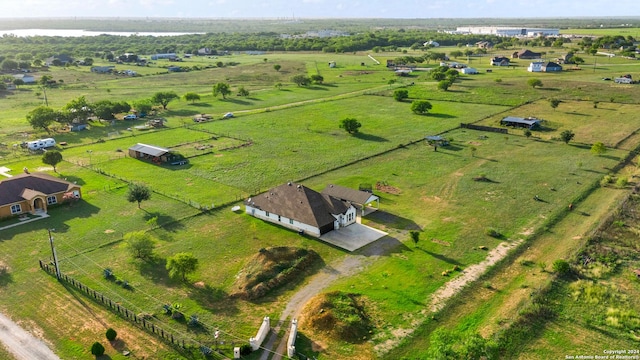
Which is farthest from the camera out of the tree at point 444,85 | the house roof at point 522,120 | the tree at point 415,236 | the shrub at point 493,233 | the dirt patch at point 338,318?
the tree at point 444,85

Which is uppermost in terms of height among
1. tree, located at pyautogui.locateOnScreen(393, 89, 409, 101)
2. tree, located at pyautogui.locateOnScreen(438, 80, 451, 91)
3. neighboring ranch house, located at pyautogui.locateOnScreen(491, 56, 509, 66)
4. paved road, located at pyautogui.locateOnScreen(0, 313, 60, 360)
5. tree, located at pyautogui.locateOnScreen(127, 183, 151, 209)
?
neighboring ranch house, located at pyautogui.locateOnScreen(491, 56, 509, 66)

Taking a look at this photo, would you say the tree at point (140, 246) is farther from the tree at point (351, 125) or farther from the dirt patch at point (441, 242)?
the tree at point (351, 125)

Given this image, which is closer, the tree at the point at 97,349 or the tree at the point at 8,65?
the tree at the point at 97,349

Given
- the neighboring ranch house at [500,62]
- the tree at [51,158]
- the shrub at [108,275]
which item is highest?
the neighboring ranch house at [500,62]

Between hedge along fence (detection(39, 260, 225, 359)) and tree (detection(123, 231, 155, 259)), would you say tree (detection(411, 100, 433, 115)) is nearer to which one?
tree (detection(123, 231, 155, 259))

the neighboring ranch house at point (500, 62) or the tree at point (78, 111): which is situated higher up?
the neighboring ranch house at point (500, 62)

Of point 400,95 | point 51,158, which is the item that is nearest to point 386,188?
point 51,158

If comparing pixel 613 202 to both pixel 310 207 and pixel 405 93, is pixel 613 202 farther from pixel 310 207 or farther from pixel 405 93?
pixel 405 93

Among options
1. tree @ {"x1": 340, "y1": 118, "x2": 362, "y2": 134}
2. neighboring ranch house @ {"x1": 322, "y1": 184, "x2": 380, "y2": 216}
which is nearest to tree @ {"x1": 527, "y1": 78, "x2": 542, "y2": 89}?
tree @ {"x1": 340, "y1": 118, "x2": 362, "y2": 134}

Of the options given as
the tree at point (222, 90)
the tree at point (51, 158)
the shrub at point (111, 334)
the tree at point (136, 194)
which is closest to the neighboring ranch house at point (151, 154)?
the tree at point (51, 158)
